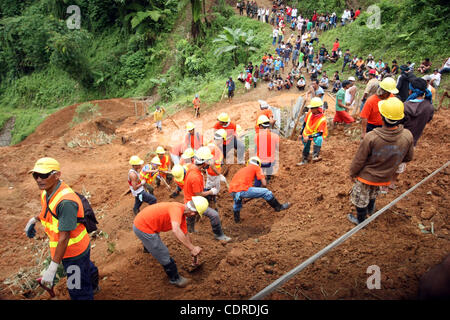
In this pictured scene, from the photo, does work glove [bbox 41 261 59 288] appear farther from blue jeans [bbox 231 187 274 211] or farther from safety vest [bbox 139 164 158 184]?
safety vest [bbox 139 164 158 184]

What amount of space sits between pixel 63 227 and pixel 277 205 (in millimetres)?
3702

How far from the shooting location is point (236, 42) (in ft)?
60.8

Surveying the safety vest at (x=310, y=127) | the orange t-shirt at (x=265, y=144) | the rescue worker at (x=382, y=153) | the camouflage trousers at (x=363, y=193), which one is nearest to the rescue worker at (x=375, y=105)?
the safety vest at (x=310, y=127)

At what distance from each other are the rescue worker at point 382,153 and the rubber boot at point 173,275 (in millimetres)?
2613

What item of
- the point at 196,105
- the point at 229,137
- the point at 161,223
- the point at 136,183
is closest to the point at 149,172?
the point at 136,183

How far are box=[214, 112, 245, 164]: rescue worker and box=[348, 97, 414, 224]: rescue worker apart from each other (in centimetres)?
390

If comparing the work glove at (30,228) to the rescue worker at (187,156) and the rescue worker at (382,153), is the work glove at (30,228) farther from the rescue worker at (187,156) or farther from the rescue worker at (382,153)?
the rescue worker at (382,153)

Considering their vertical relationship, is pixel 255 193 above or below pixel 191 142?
below

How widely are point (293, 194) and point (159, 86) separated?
17679 millimetres

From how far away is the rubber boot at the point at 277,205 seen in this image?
5.53m

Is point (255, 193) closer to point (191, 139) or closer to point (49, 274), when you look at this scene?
point (191, 139)

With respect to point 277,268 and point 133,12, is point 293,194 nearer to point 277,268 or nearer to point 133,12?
point 277,268

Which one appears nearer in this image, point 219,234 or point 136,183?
point 219,234

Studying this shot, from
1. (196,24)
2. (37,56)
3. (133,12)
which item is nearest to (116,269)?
(196,24)
